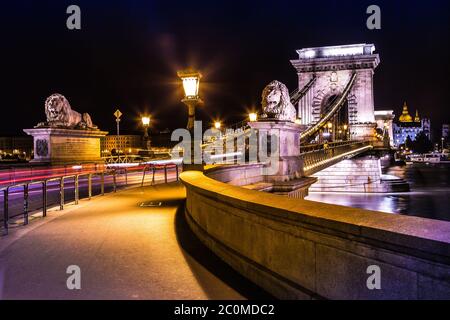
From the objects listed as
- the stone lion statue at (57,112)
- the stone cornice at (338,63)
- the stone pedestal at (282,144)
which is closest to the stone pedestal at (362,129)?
the stone cornice at (338,63)

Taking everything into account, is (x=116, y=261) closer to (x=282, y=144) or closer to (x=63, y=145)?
(x=282, y=144)

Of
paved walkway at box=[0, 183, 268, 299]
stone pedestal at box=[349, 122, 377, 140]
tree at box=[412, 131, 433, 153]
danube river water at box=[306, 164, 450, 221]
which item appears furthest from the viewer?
tree at box=[412, 131, 433, 153]

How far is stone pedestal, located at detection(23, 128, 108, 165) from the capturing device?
21.6 metres

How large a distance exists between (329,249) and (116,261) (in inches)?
123

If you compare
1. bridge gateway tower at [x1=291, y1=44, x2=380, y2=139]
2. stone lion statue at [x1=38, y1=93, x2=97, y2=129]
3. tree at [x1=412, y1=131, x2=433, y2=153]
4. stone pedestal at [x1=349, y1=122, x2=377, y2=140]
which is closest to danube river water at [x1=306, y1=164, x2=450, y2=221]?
stone lion statue at [x1=38, y1=93, x2=97, y2=129]

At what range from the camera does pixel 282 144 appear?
14086mm

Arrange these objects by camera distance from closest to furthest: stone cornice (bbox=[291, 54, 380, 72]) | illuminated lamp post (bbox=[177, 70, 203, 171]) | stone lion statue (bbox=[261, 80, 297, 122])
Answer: illuminated lamp post (bbox=[177, 70, 203, 171]) < stone lion statue (bbox=[261, 80, 297, 122]) < stone cornice (bbox=[291, 54, 380, 72])

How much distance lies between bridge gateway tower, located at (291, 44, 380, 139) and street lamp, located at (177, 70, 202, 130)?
2181 inches

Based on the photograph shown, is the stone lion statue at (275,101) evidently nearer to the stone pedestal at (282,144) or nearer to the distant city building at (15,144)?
the stone pedestal at (282,144)

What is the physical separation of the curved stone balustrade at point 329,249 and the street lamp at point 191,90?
225 inches

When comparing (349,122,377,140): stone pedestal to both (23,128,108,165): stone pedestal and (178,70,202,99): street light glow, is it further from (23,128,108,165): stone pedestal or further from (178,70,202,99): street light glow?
(178,70,202,99): street light glow
